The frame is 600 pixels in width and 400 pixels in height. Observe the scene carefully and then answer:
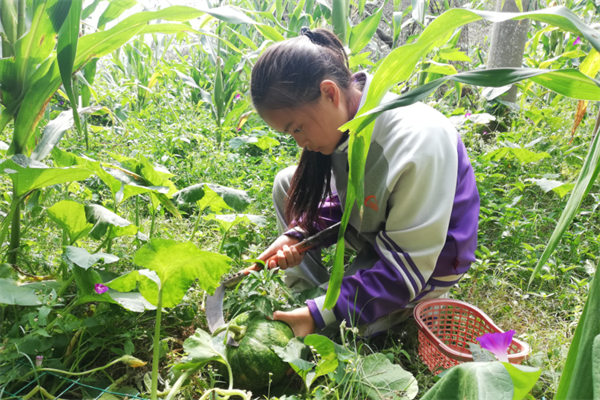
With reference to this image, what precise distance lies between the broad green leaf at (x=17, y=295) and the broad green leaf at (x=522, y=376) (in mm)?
1069

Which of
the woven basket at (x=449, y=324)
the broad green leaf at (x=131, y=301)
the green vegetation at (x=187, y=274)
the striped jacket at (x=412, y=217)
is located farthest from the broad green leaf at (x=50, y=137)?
the woven basket at (x=449, y=324)

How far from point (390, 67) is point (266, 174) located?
1.85m

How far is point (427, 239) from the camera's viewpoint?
4.39ft

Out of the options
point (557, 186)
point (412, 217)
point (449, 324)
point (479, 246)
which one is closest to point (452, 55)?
point (557, 186)

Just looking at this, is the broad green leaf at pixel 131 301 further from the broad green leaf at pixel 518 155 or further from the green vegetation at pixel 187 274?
the broad green leaf at pixel 518 155

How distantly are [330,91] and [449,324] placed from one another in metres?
0.91

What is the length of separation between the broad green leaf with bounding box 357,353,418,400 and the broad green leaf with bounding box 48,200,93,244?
3.01 ft

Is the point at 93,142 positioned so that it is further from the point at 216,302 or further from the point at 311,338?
the point at 311,338

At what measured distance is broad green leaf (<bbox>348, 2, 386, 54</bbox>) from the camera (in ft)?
8.57

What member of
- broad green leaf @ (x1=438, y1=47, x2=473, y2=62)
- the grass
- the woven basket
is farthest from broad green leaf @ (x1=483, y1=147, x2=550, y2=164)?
the woven basket

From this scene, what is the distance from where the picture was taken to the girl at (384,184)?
1345 millimetres

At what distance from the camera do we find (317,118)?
4.81 feet

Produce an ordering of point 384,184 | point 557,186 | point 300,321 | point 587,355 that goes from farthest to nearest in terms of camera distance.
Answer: point 557,186 < point 384,184 < point 300,321 < point 587,355

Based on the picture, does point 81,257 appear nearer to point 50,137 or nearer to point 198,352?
point 198,352
